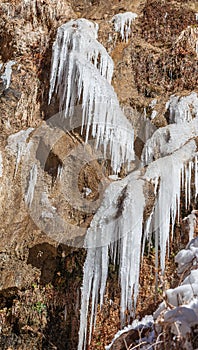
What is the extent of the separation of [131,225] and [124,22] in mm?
6887

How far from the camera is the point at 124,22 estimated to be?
436 inches

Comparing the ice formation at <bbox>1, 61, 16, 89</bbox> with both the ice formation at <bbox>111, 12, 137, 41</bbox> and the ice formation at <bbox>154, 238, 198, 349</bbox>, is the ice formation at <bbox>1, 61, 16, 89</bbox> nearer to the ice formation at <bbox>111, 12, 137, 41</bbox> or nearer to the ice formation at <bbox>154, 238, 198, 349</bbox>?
the ice formation at <bbox>111, 12, 137, 41</bbox>

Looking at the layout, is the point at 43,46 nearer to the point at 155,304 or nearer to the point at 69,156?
the point at 69,156

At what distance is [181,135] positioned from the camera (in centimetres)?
803

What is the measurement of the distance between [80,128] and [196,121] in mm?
2209

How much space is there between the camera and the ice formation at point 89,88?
27.6 ft

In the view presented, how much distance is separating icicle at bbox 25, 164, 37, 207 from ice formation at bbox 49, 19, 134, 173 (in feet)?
4.02

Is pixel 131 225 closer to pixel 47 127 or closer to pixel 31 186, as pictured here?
pixel 31 186

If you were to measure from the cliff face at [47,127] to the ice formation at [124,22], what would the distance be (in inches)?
6.3

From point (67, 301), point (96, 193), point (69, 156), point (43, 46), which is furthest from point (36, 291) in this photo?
point (43, 46)

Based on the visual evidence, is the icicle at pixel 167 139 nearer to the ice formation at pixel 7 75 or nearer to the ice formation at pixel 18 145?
the ice formation at pixel 18 145

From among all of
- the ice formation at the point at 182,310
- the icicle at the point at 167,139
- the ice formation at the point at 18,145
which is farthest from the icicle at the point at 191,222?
the ice formation at the point at 18,145

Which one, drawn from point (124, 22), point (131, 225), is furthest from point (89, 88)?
point (131, 225)

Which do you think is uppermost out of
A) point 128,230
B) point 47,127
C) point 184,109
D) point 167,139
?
point 184,109
